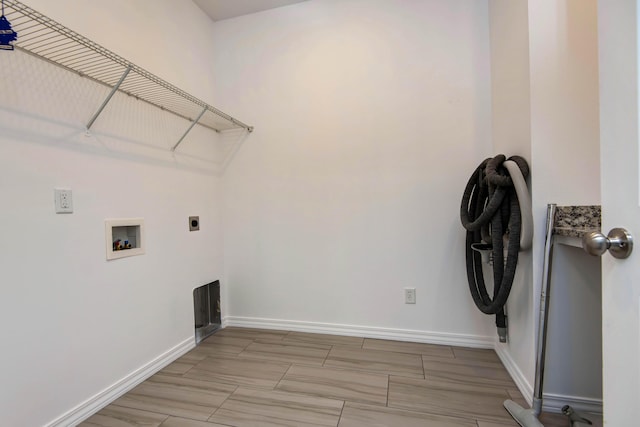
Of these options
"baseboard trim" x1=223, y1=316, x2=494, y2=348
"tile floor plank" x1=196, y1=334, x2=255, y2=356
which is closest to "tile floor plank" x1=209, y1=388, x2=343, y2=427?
"tile floor plank" x1=196, y1=334, x2=255, y2=356

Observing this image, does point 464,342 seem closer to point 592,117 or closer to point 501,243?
point 501,243

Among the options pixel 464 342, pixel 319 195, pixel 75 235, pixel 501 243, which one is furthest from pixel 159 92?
pixel 464 342

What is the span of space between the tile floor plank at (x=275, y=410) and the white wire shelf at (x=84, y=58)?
Answer: 5.21ft

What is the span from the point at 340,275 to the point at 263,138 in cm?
127

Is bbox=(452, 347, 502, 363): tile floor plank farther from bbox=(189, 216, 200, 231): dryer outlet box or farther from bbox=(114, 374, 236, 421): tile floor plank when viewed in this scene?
bbox=(189, 216, 200, 231): dryer outlet box

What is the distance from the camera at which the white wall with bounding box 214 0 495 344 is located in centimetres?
198

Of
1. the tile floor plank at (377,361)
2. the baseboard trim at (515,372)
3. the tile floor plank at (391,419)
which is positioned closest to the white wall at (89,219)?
the tile floor plank at (377,361)

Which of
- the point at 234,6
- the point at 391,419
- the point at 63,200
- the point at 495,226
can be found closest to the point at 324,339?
the point at 391,419

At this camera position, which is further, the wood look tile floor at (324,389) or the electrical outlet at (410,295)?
the electrical outlet at (410,295)

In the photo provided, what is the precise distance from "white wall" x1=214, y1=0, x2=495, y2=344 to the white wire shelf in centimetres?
69

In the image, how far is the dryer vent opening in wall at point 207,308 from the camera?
2.27 metres

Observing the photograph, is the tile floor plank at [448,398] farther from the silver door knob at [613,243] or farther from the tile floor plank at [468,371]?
the silver door knob at [613,243]

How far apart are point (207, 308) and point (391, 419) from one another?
5.54 feet

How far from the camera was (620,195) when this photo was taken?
22.2 inches
